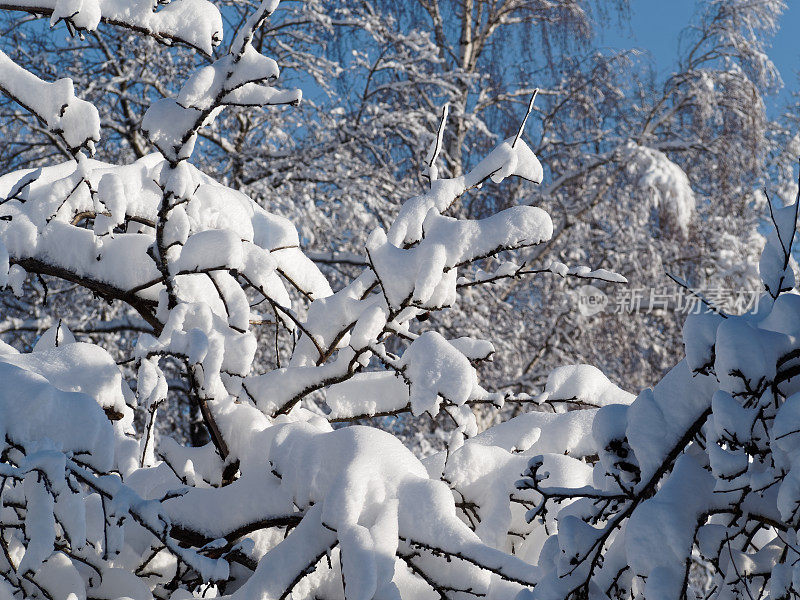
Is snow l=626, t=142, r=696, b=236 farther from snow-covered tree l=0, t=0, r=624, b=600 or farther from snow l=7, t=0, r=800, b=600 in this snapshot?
snow-covered tree l=0, t=0, r=624, b=600

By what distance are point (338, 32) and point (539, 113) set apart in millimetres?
2516

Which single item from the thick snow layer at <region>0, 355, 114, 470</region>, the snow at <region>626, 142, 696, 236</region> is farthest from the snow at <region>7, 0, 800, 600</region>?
the snow at <region>626, 142, 696, 236</region>

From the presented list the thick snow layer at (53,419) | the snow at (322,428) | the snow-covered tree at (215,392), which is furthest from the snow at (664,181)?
the thick snow layer at (53,419)

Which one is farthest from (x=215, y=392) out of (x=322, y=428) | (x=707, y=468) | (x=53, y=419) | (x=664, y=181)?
(x=664, y=181)

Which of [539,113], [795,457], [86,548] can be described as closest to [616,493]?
[795,457]

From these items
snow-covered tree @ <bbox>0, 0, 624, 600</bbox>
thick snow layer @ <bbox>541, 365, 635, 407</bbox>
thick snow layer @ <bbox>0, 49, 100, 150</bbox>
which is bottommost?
thick snow layer @ <bbox>541, 365, 635, 407</bbox>

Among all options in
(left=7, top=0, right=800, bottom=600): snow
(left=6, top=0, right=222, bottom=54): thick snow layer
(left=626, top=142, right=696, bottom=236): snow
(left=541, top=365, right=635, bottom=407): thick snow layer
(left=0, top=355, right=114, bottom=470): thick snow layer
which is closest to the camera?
(left=7, top=0, right=800, bottom=600): snow

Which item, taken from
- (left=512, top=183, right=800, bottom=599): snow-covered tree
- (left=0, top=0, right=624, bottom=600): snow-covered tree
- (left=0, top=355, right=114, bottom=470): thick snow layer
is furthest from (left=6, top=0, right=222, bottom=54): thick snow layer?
(left=512, top=183, right=800, bottom=599): snow-covered tree

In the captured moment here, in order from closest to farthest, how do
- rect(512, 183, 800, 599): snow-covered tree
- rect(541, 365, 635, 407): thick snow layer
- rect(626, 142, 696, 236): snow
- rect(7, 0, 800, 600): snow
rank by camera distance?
rect(512, 183, 800, 599): snow-covered tree < rect(7, 0, 800, 600): snow < rect(541, 365, 635, 407): thick snow layer < rect(626, 142, 696, 236): snow

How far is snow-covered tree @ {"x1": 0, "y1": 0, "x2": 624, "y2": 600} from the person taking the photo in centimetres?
136

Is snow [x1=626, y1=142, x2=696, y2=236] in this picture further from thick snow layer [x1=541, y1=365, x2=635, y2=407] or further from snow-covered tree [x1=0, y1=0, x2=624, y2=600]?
snow-covered tree [x1=0, y1=0, x2=624, y2=600]

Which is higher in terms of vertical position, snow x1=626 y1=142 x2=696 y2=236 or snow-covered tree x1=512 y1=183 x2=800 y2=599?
snow-covered tree x1=512 y1=183 x2=800 y2=599

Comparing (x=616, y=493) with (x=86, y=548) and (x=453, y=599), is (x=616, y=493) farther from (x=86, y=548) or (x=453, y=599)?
(x=86, y=548)

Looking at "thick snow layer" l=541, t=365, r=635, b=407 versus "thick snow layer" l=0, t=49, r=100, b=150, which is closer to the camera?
"thick snow layer" l=0, t=49, r=100, b=150
